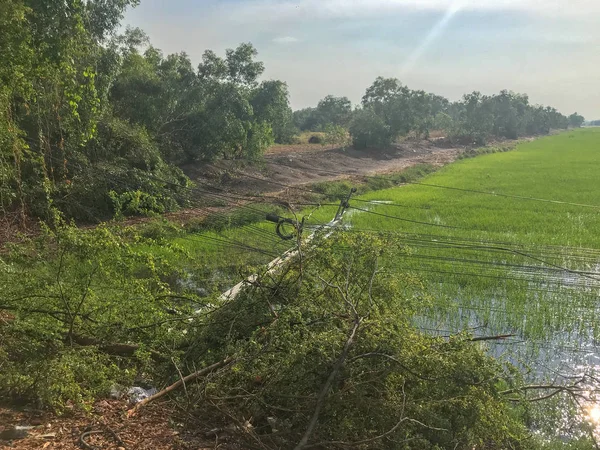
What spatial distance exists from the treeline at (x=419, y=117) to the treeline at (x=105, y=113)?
42.7 feet

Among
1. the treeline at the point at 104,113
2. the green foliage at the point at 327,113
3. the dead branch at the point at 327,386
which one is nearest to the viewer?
the dead branch at the point at 327,386

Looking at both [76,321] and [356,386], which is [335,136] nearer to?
[76,321]

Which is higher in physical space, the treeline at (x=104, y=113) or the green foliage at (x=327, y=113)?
the green foliage at (x=327, y=113)

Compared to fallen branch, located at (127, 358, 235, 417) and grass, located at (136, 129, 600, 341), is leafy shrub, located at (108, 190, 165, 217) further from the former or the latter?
fallen branch, located at (127, 358, 235, 417)

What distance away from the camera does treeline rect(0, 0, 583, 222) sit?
686cm

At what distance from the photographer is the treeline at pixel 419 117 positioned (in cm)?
3678

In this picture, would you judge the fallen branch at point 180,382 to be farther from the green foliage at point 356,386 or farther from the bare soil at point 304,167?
the bare soil at point 304,167

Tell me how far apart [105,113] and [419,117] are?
3294 cm

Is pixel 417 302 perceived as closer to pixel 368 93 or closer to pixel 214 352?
pixel 214 352

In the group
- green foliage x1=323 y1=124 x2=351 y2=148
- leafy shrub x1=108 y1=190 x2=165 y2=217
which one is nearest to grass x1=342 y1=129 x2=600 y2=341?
leafy shrub x1=108 y1=190 x2=165 y2=217

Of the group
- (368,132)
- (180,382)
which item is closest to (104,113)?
(180,382)

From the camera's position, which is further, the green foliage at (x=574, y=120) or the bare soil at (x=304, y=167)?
the green foliage at (x=574, y=120)

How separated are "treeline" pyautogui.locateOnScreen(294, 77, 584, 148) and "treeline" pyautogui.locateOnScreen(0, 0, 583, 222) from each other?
13023 mm

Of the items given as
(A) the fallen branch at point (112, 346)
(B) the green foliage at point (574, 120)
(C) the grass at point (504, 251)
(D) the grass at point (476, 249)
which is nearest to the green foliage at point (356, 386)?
(A) the fallen branch at point (112, 346)
